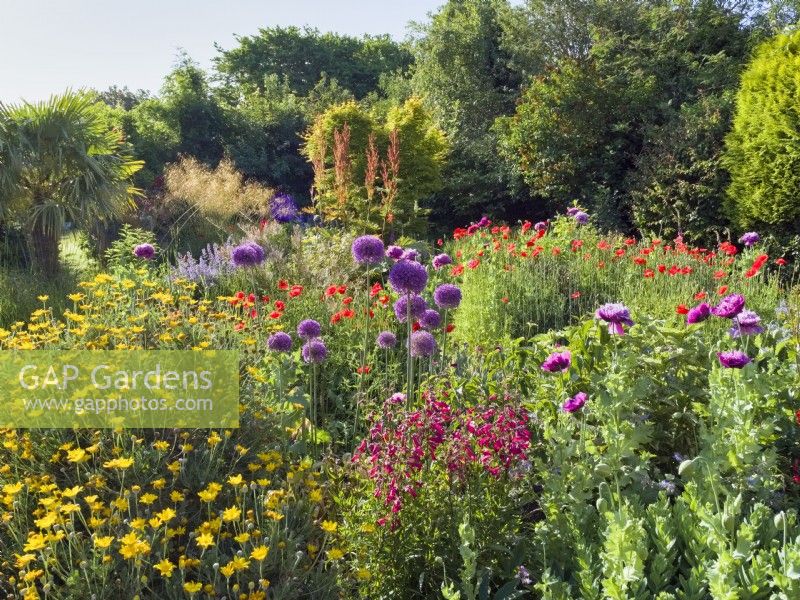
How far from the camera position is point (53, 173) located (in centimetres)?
752

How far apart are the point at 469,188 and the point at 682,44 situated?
415cm

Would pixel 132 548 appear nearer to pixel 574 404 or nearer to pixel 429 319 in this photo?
pixel 574 404

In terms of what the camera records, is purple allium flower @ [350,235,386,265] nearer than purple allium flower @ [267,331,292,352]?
No

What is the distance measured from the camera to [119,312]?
3.81m

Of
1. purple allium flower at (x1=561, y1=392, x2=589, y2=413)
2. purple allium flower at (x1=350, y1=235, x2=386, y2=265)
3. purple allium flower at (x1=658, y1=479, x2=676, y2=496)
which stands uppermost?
purple allium flower at (x1=350, y1=235, x2=386, y2=265)

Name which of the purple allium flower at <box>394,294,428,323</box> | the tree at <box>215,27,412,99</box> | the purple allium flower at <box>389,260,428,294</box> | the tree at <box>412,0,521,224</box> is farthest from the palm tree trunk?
the tree at <box>215,27,412,99</box>

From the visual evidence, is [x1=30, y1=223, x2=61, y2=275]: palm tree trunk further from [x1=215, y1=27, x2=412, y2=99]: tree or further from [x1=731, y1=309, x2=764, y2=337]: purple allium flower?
[x1=215, y1=27, x2=412, y2=99]: tree

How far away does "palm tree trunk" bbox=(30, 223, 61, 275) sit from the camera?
7113 mm

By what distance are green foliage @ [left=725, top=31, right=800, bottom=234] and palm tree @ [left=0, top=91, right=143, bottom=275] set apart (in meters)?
7.31

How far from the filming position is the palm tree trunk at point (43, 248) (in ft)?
23.3

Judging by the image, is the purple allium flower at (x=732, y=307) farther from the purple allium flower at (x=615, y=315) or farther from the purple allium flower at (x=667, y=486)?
the purple allium flower at (x=667, y=486)

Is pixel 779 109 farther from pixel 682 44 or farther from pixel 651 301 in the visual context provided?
pixel 651 301

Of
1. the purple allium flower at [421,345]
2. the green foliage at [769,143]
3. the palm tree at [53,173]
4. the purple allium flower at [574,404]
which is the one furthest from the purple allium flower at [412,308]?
the green foliage at [769,143]

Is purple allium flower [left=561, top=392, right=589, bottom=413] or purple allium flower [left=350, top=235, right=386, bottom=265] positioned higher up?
purple allium flower [left=350, top=235, right=386, bottom=265]
